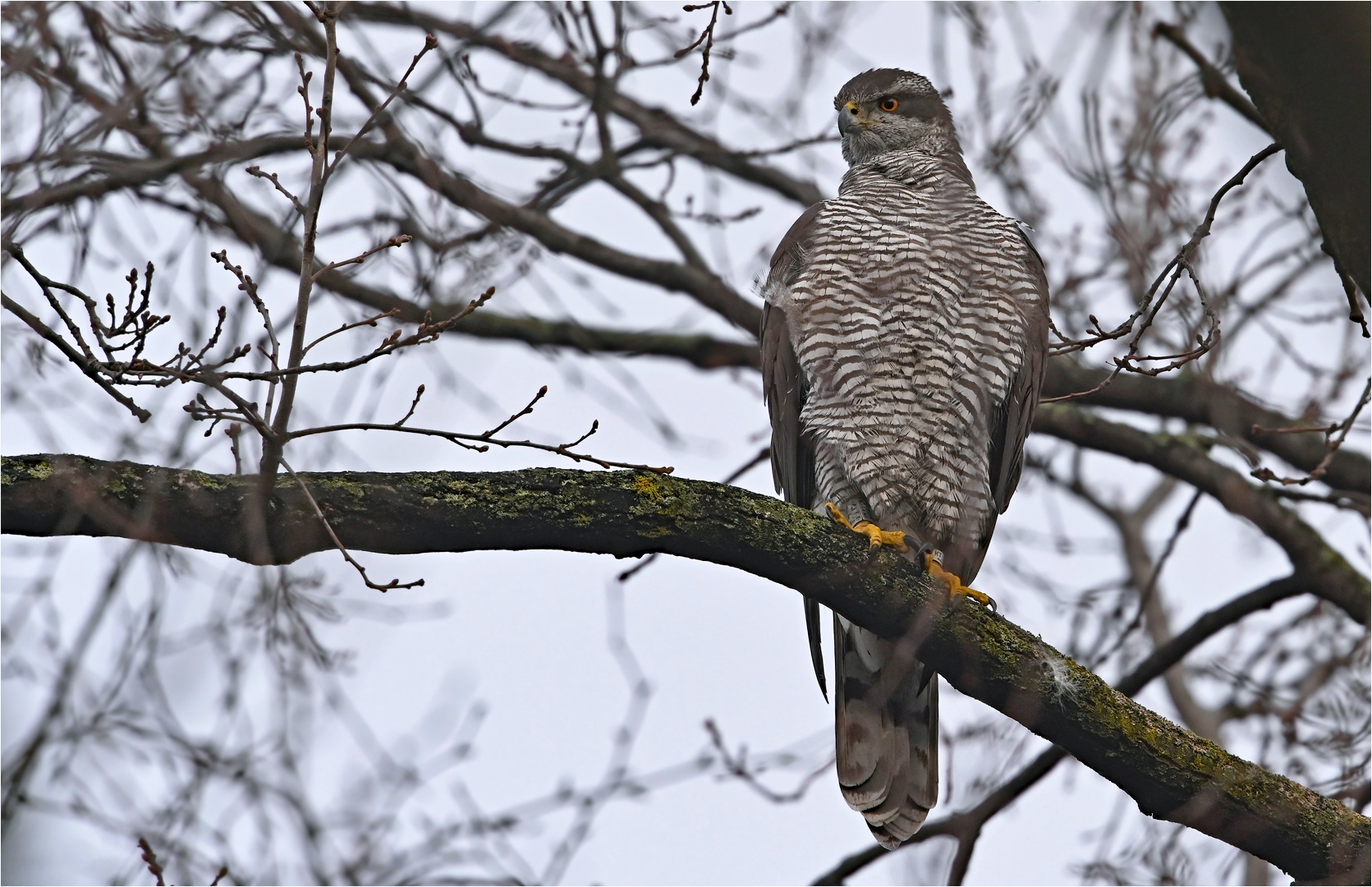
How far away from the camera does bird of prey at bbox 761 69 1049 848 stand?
15.2ft

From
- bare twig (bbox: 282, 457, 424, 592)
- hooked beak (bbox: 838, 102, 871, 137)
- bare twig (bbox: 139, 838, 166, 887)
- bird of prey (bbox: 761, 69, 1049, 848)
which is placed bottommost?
bare twig (bbox: 139, 838, 166, 887)

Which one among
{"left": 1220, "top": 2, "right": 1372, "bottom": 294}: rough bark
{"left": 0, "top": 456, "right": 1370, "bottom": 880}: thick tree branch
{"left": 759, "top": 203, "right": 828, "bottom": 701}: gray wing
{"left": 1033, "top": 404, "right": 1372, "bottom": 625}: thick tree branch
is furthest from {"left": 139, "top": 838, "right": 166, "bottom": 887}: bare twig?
{"left": 1033, "top": 404, "right": 1372, "bottom": 625}: thick tree branch

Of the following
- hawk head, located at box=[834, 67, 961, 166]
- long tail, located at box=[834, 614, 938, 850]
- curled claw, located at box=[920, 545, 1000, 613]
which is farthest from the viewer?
hawk head, located at box=[834, 67, 961, 166]

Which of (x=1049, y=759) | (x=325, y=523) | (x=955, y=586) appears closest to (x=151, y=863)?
(x=325, y=523)

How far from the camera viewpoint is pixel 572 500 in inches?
126

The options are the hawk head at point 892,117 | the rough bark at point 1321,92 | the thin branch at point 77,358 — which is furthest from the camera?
the hawk head at point 892,117

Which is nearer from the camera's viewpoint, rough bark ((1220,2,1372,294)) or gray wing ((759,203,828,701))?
rough bark ((1220,2,1372,294))

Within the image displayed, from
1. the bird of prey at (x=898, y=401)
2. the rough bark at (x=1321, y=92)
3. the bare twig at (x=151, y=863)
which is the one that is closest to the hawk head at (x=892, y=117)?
the bird of prey at (x=898, y=401)

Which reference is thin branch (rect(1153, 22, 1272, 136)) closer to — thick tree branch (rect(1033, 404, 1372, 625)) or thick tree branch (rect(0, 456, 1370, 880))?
thick tree branch (rect(1033, 404, 1372, 625))

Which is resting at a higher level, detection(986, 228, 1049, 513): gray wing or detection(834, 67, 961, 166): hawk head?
detection(834, 67, 961, 166): hawk head

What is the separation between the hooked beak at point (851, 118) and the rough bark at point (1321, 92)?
3.52 meters

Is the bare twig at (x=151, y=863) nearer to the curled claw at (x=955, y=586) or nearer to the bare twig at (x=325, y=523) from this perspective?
the bare twig at (x=325, y=523)

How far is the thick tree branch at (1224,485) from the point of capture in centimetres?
538

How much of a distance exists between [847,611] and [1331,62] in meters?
2.02
